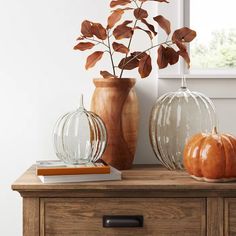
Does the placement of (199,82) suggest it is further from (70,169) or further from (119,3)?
(70,169)

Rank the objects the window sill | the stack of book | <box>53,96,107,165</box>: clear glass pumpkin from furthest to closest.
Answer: the window sill < <box>53,96,107,165</box>: clear glass pumpkin < the stack of book

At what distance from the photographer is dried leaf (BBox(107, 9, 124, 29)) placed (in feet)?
6.75

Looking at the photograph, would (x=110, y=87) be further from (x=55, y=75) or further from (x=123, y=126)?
(x=55, y=75)

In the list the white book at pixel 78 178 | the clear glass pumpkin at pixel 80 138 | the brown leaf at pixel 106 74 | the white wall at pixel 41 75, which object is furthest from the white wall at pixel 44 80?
the white book at pixel 78 178

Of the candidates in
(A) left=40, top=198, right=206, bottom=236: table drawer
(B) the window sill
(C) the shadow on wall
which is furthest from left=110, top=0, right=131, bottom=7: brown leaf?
(A) left=40, top=198, right=206, bottom=236: table drawer

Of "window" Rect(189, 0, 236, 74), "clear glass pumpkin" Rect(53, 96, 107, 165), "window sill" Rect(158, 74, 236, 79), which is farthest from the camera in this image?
"window" Rect(189, 0, 236, 74)

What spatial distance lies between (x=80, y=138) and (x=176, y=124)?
366 mm

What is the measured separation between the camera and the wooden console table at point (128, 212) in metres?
1.77

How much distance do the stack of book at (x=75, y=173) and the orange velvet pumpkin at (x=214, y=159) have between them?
0.25 metres

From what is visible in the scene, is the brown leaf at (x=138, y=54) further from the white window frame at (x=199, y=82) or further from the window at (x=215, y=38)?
the window at (x=215, y=38)

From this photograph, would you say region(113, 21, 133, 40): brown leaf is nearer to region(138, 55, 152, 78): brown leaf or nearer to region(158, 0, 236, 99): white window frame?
region(138, 55, 152, 78): brown leaf

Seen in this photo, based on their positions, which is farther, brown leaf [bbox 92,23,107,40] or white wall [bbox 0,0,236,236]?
white wall [bbox 0,0,236,236]

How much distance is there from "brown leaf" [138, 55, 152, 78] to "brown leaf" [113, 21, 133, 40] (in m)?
0.10

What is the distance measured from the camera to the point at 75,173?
69.7 inches
